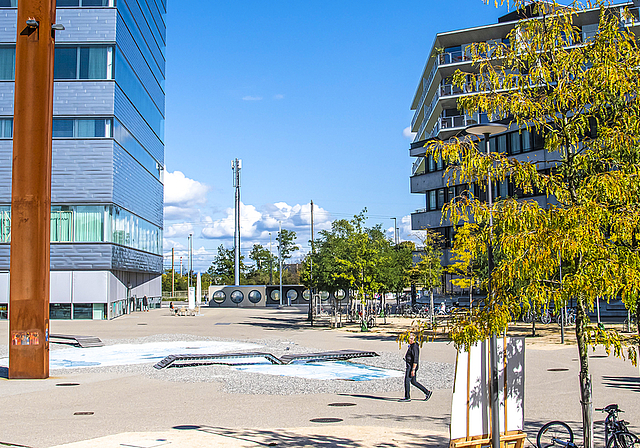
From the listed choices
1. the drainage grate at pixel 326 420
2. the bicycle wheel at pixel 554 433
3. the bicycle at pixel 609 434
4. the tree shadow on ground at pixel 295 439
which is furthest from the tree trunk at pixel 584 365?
the drainage grate at pixel 326 420

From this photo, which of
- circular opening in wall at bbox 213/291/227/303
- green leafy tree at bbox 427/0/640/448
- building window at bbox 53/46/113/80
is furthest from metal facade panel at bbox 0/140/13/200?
green leafy tree at bbox 427/0/640/448

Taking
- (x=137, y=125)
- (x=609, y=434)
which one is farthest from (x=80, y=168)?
(x=609, y=434)

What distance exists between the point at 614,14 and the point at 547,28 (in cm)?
76

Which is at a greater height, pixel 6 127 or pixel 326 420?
pixel 6 127

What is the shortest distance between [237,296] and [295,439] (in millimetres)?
61642

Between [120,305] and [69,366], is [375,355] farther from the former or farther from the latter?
[120,305]

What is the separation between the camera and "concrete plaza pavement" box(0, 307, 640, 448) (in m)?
9.59

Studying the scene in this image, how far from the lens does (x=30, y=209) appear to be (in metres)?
16.6

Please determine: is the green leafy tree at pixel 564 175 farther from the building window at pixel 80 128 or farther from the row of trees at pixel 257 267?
the row of trees at pixel 257 267

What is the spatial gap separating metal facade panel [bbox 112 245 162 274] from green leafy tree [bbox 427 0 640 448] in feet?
131

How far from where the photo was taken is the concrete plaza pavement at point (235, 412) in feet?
31.5

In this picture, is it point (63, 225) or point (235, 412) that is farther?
point (63, 225)

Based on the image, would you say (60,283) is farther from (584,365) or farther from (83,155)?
(584,365)

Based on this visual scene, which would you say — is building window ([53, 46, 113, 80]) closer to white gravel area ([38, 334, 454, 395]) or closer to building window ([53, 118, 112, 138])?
building window ([53, 118, 112, 138])
